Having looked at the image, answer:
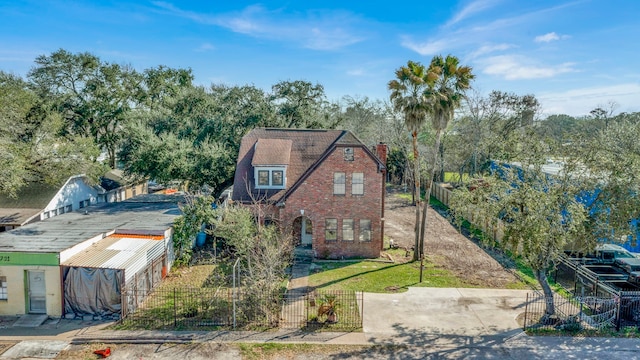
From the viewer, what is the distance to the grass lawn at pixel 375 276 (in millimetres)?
18375

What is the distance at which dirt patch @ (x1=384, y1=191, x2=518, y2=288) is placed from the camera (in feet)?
64.7

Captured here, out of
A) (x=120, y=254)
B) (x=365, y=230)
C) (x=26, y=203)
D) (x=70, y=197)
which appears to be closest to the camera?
(x=120, y=254)

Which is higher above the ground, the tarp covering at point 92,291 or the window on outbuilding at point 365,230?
the window on outbuilding at point 365,230

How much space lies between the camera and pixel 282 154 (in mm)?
24391

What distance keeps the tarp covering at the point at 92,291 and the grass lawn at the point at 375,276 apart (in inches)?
326

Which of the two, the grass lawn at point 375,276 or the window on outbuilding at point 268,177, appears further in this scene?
the window on outbuilding at point 268,177

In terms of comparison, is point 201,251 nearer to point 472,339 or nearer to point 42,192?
point 42,192

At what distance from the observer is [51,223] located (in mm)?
19953

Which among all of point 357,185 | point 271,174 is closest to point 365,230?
point 357,185

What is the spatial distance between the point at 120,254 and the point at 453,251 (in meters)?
18.2

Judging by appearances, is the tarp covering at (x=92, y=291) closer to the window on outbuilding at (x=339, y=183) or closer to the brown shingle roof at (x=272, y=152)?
the brown shingle roof at (x=272, y=152)

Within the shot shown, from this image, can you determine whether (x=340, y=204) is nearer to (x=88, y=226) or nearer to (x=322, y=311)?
(x=322, y=311)

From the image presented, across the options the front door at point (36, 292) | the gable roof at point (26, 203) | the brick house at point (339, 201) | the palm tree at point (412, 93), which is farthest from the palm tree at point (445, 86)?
the gable roof at point (26, 203)

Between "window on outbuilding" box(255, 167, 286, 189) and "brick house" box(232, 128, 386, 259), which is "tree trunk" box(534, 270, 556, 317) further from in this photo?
"window on outbuilding" box(255, 167, 286, 189)
